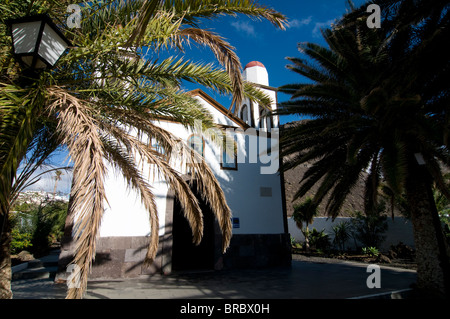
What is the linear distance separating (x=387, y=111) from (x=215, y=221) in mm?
6807

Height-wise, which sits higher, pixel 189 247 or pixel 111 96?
pixel 111 96

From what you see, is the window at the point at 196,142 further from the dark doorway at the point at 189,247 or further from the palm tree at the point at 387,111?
the palm tree at the point at 387,111

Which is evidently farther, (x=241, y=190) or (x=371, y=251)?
(x=371, y=251)

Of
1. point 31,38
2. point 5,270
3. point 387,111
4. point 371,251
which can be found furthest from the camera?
point 371,251

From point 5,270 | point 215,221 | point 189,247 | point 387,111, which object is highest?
point 387,111

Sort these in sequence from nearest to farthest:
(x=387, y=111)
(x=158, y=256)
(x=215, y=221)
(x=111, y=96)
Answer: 1. (x=111, y=96)
2. (x=387, y=111)
3. (x=158, y=256)
4. (x=215, y=221)

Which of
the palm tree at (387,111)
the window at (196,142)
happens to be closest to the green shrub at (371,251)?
the palm tree at (387,111)

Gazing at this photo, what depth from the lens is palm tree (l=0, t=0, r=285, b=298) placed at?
3.04 meters

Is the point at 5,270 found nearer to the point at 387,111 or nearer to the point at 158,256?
the point at 158,256

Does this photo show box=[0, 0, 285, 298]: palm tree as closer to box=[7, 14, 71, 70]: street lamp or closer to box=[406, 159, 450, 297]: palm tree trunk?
box=[7, 14, 71, 70]: street lamp

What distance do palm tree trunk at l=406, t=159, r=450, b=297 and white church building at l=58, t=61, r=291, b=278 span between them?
4.41 metres

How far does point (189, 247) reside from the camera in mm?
11266

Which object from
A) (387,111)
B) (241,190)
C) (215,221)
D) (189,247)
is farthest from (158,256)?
(387,111)

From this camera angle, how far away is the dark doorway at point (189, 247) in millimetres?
10641
